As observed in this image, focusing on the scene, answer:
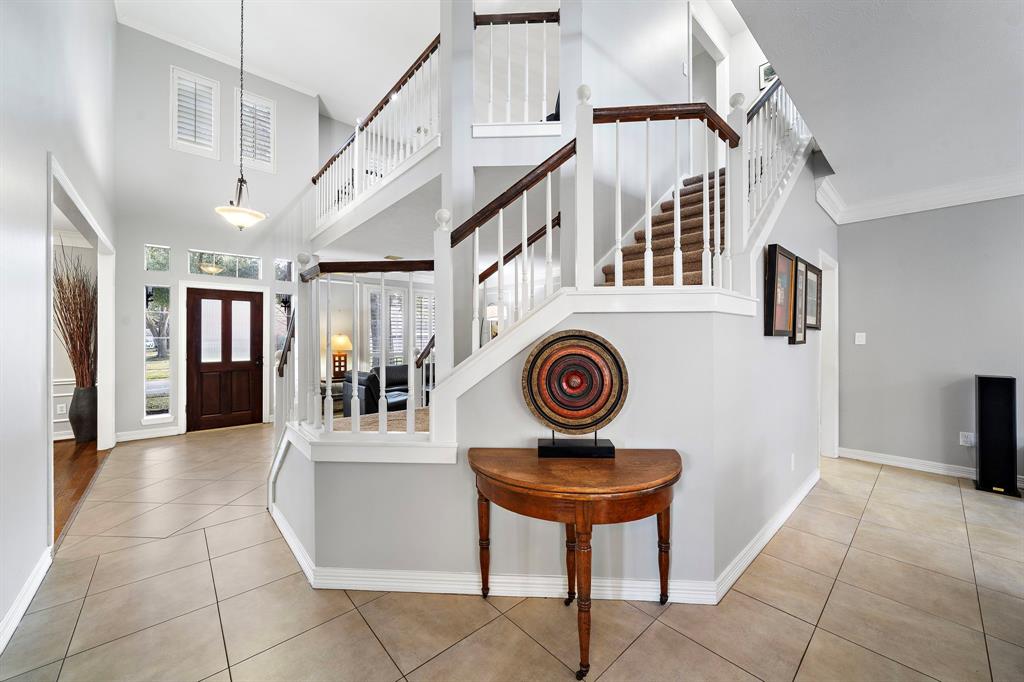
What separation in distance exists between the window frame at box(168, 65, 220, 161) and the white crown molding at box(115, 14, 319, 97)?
29 cm

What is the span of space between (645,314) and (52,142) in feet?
11.6

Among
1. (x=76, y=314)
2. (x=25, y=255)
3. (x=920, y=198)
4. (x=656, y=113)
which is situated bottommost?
(x=76, y=314)

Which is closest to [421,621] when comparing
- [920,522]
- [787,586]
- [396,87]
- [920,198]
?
[787,586]

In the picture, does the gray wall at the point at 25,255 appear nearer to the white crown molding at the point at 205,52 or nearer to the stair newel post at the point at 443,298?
the stair newel post at the point at 443,298

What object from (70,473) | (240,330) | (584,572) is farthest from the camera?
(240,330)

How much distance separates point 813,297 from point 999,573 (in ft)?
6.20

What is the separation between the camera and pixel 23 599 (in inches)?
72.4

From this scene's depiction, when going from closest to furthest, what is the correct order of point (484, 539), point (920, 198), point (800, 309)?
point (484, 539), point (800, 309), point (920, 198)

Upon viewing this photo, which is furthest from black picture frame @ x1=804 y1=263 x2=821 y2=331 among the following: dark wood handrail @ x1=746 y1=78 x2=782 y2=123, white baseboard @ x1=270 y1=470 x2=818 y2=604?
white baseboard @ x1=270 y1=470 x2=818 y2=604

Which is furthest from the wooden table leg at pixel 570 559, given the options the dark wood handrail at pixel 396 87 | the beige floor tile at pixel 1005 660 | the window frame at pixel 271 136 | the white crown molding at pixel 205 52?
the white crown molding at pixel 205 52

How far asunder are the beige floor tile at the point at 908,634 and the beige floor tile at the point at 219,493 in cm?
377

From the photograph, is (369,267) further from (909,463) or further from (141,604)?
(909,463)

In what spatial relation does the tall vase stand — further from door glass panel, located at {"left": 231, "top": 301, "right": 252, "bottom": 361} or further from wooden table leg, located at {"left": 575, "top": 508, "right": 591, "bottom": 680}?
wooden table leg, located at {"left": 575, "top": 508, "right": 591, "bottom": 680}

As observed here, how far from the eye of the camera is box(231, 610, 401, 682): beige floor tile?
1479mm
